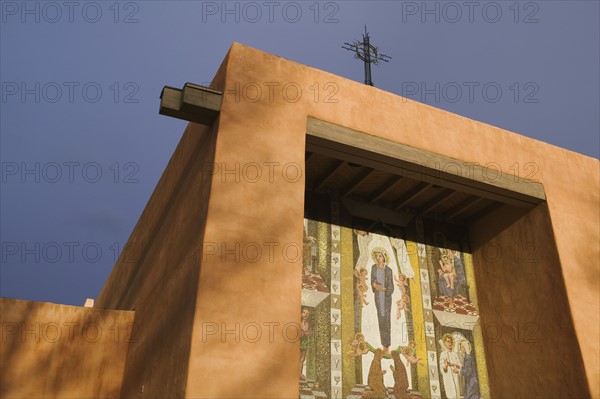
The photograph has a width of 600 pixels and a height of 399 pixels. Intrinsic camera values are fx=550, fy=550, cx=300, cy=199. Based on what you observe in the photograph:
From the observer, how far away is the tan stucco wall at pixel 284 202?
4.37m

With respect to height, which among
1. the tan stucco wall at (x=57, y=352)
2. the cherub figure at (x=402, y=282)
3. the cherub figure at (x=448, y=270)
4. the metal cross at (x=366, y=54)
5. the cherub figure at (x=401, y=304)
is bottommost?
the tan stucco wall at (x=57, y=352)

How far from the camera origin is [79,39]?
131 metres

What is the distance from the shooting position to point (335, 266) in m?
6.86

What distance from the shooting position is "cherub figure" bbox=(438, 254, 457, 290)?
24.7 feet

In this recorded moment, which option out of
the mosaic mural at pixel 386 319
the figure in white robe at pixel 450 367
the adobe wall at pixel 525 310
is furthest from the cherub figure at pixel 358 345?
the adobe wall at pixel 525 310

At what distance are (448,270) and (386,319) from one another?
1338mm

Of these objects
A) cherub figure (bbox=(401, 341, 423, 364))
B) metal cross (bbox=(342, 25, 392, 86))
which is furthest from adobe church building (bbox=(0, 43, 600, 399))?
metal cross (bbox=(342, 25, 392, 86))

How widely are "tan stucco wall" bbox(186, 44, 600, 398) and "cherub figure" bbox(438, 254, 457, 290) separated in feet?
4.61

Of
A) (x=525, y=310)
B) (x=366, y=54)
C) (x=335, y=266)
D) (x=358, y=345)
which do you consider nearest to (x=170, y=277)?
(x=335, y=266)

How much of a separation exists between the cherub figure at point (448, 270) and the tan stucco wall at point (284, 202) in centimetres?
141

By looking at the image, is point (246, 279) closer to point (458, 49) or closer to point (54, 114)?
point (458, 49)

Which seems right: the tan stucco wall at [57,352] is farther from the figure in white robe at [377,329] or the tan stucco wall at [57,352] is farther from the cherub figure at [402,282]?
the cherub figure at [402,282]

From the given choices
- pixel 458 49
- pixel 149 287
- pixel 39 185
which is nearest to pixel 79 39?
pixel 39 185

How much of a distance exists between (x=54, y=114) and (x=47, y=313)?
11333 cm
